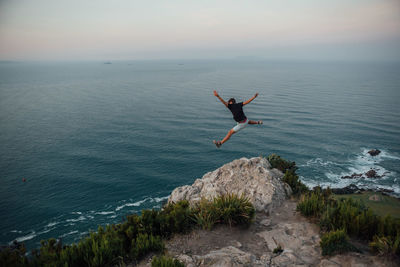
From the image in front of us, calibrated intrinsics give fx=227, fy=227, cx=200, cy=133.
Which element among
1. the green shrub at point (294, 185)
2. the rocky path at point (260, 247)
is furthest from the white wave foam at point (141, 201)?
the rocky path at point (260, 247)

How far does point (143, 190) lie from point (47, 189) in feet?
52.6

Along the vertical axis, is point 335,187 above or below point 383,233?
below

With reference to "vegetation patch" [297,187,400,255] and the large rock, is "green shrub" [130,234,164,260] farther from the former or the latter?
"vegetation patch" [297,187,400,255]

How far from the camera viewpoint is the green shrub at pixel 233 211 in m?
10.5

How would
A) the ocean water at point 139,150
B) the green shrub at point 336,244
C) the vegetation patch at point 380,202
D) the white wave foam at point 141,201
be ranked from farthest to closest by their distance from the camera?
1. the white wave foam at point 141,201
2. the ocean water at point 139,150
3. the vegetation patch at point 380,202
4. the green shrub at point 336,244

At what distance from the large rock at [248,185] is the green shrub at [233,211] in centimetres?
162

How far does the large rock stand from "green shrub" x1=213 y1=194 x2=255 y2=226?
63.7 inches

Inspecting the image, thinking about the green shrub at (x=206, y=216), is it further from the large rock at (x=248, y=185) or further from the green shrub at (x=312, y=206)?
the green shrub at (x=312, y=206)

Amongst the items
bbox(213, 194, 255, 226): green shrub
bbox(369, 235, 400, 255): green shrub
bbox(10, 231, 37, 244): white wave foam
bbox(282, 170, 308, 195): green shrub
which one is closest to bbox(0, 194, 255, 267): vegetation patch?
bbox(213, 194, 255, 226): green shrub

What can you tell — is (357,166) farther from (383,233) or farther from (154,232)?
(154,232)

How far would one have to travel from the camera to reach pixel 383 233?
8641 mm

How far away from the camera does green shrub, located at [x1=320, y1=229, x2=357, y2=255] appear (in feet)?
27.1

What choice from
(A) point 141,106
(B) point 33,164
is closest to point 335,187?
(B) point 33,164

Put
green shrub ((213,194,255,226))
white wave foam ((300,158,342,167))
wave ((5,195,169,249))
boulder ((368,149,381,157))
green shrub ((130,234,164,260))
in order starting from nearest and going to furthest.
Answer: green shrub ((130,234,164,260)), green shrub ((213,194,255,226)), wave ((5,195,169,249)), white wave foam ((300,158,342,167)), boulder ((368,149,381,157))
